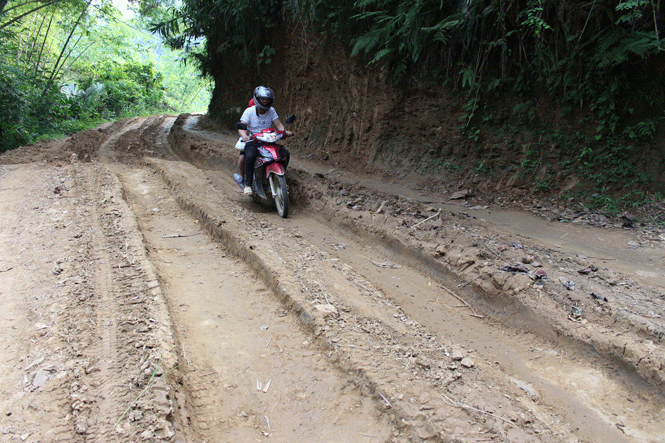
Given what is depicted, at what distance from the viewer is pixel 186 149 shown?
40.8 ft

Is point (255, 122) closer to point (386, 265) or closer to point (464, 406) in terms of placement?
point (386, 265)

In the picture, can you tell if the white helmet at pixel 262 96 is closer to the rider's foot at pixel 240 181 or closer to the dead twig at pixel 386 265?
the rider's foot at pixel 240 181

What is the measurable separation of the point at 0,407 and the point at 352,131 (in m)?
8.70

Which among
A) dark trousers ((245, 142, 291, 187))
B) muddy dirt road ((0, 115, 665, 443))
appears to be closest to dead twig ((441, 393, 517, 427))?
muddy dirt road ((0, 115, 665, 443))

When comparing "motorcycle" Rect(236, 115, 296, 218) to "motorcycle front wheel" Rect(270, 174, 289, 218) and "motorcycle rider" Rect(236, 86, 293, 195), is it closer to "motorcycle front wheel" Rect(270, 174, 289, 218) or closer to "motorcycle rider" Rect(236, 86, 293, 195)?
"motorcycle front wheel" Rect(270, 174, 289, 218)

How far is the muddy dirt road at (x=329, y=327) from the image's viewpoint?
7.84 feet

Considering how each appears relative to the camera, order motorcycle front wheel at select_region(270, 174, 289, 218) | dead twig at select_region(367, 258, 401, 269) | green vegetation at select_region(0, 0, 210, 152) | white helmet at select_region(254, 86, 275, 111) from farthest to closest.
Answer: green vegetation at select_region(0, 0, 210, 152)
white helmet at select_region(254, 86, 275, 111)
motorcycle front wheel at select_region(270, 174, 289, 218)
dead twig at select_region(367, 258, 401, 269)

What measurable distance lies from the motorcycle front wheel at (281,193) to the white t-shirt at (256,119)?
36.8 inches

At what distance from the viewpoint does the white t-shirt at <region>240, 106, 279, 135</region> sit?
6.85 m

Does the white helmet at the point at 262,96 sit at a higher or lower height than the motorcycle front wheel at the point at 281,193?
higher

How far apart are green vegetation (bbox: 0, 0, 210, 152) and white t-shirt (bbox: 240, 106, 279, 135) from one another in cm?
1186

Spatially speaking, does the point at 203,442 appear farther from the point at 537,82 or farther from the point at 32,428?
the point at 537,82

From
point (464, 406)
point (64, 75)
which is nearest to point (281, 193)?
point (464, 406)

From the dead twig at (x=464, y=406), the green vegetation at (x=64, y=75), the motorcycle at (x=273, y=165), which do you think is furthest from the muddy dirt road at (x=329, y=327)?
the green vegetation at (x=64, y=75)
